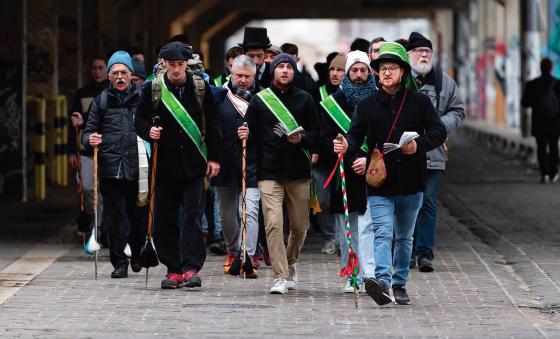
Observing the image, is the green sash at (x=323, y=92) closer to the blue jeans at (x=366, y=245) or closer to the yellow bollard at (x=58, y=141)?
the blue jeans at (x=366, y=245)

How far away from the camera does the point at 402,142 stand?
38.0 ft

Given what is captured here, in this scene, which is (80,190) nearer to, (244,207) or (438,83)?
(244,207)

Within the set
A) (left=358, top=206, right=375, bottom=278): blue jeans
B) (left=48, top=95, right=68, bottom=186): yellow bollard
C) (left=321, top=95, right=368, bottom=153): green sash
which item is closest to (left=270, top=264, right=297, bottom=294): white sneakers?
(left=358, top=206, right=375, bottom=278): blue jeans

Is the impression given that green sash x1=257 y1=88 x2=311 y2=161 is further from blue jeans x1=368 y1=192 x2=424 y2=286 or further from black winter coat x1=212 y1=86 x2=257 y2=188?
blue jeans x1=368 y1=192 x2=424 y2=286

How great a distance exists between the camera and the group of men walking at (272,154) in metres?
11.8

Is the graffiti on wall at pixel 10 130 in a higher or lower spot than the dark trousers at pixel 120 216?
higher

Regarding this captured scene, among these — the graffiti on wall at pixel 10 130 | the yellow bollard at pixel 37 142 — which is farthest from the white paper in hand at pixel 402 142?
the yellow bollard at pixel 37 142

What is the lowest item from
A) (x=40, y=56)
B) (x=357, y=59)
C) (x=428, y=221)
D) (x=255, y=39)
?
(x=428, y=221)

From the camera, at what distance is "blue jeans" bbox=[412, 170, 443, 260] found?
14.4m

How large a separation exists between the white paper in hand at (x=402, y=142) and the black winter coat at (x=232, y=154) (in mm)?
2086

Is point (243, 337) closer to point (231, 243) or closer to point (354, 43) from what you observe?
point (231, 243)

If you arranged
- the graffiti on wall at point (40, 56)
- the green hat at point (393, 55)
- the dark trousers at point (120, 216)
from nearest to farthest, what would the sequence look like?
1. the green hat at point (393, 55)
2. the dark trousers at point (120, 216)
3. the graffiti on wall at point (40, 56)

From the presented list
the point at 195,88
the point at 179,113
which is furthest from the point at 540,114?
the point at 179,113

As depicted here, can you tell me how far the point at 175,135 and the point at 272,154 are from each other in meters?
0.74
